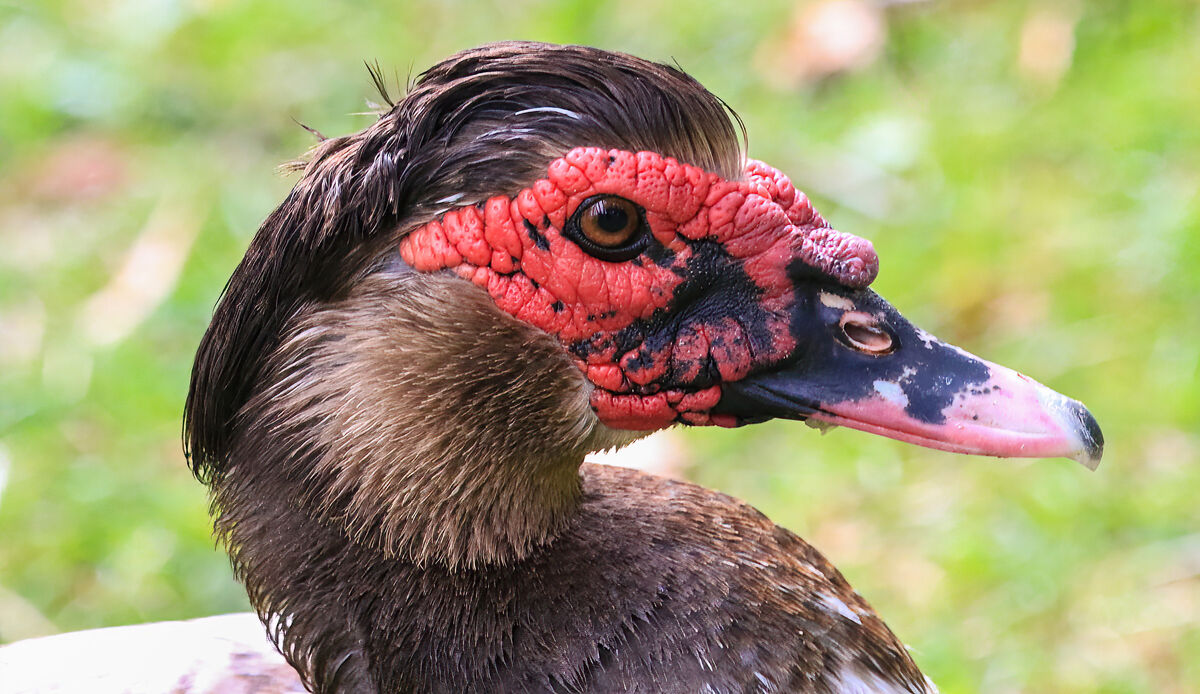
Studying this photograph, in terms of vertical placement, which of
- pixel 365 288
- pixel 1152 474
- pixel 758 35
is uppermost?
pixel 758 35

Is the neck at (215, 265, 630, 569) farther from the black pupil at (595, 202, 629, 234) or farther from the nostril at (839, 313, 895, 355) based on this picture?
the nostril at (839, 313, 895, 355)

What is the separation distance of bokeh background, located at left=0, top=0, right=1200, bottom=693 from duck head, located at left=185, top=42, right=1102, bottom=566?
1858 mm

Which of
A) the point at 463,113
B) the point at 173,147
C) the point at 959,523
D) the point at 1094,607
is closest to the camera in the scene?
the point at 463,113

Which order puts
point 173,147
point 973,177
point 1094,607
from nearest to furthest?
point 1094,607
point 973,177
point 173,147

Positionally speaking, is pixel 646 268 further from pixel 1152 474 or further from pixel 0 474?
pixel 0 474

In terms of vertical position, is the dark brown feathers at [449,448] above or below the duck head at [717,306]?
below

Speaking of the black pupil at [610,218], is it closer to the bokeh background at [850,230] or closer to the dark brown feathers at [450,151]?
the dark brown feathers at [450,151]

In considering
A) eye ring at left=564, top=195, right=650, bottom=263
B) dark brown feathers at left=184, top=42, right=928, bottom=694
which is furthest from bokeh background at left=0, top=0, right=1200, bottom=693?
eye ring at left=564, top=195, right=650, bottom=263

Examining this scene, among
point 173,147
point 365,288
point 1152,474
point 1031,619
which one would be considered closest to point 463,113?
point 365,288

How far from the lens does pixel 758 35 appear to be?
5.98 metres

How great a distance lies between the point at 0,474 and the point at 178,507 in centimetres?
64

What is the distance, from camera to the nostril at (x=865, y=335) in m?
2.05

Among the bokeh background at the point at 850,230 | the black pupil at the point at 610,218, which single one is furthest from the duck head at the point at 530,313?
the bokeh background at the point at 850,230

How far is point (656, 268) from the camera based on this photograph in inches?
78.5
